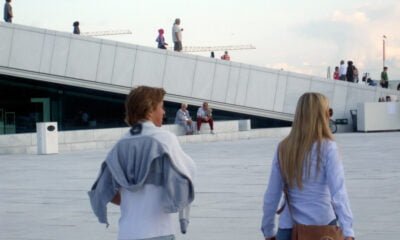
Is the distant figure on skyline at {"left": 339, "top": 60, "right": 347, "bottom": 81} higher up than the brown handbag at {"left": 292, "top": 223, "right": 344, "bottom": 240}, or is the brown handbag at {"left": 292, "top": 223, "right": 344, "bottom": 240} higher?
the distant figure on skyline at {"left": 339, "top": 60, "right": 347, "bottom": 81}

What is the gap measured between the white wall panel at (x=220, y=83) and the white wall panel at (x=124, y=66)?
13.8ft

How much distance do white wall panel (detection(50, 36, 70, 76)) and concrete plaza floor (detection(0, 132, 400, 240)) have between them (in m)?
13.8

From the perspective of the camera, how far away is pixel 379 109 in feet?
121

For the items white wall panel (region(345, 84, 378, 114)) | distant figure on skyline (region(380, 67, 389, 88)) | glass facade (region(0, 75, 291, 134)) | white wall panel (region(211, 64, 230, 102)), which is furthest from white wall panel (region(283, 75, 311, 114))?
distant figure on skyline (region(380, 67, 389, 88))

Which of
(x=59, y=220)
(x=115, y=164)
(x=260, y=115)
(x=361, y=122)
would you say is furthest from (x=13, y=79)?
(x=115, y=164)

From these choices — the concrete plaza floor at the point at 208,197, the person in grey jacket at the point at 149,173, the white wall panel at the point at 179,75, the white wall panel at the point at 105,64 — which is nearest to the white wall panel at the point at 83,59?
the white wall panel at the point at 105,64

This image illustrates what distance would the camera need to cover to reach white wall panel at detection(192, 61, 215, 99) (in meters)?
38.4

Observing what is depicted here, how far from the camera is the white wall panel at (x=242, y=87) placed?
1559 inches

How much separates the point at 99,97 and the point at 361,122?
12.0 m

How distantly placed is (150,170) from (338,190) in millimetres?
1038

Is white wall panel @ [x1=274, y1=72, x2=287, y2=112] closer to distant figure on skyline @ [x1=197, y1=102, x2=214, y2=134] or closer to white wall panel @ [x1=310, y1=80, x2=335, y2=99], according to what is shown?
white wall panel @ [x1=310, y1=80, x2=335, y2=99]

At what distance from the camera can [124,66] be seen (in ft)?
121

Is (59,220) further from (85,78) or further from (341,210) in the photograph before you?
(85,78)

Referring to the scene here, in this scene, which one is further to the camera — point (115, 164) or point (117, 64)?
point (117, 64)
